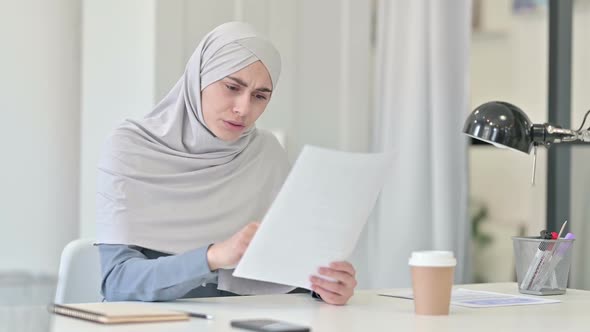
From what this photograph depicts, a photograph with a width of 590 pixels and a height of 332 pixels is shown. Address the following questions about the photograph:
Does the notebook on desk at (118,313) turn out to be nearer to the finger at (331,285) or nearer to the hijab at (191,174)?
the finger at (331,285)

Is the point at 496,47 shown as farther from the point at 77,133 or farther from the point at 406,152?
the point at 77,133

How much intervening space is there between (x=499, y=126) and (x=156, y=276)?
72 centimetres

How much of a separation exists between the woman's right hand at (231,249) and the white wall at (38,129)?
1.58 metres

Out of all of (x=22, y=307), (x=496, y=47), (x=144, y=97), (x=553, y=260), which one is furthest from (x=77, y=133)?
(x=496, y=47)

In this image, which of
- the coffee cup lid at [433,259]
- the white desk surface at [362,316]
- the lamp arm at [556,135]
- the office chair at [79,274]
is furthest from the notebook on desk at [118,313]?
the lamp arm at [556,135]

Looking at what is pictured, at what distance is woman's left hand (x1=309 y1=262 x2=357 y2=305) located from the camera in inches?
70.4

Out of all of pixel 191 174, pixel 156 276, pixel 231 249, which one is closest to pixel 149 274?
pixel 156 276

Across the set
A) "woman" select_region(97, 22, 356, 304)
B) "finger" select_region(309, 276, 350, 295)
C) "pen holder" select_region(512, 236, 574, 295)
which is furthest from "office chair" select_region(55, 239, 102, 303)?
"pen holder" select_region(512, 236, 574, 295)

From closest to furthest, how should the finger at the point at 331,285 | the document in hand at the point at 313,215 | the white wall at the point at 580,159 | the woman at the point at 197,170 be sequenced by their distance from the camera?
the document in hand at the point at 313,215
the finger at the point at 331,285
the woman at the point at 197,170
the white wall at the point at 580,159

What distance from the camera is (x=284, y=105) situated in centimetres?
342

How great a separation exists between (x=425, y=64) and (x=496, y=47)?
117 inches

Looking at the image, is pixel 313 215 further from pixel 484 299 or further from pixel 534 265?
pixel 534 265

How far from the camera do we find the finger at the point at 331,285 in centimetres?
178

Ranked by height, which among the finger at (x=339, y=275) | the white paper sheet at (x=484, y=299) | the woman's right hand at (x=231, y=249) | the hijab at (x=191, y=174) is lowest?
the white paper sheet at (x=484, y=299)
